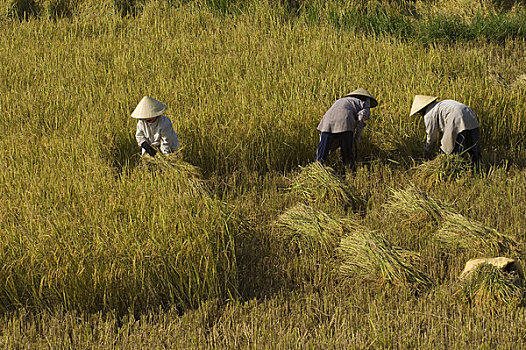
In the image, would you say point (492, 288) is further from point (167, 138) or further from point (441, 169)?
point (167, 138)

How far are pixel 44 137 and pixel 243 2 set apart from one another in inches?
179

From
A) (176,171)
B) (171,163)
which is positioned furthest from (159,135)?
(176,171)

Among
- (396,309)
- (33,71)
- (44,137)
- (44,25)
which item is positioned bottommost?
(396,309)

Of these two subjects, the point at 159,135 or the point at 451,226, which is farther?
the point at 159,135

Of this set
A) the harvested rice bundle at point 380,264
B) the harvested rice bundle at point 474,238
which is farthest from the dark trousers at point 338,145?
the harvested rice bundle at point 380,264

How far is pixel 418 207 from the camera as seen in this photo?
4.69m

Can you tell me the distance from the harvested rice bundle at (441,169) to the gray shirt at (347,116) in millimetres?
644

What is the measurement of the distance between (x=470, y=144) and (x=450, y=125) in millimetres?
352

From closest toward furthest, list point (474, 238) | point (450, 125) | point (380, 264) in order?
point (380, 264)
point (474, 238)
point (450, 125)

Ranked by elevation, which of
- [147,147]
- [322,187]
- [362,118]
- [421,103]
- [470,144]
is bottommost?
[322,187]

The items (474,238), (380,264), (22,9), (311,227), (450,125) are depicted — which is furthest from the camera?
(22,9)

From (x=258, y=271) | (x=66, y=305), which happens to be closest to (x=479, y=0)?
(x=258, y=271)

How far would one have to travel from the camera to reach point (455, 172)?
5457mm

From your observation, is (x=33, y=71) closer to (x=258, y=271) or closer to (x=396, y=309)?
(x=258, y=271)
